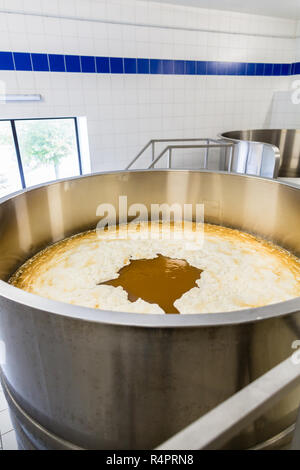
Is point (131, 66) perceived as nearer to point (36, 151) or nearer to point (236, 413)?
point (36, 151)

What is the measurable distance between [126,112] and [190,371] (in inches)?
169

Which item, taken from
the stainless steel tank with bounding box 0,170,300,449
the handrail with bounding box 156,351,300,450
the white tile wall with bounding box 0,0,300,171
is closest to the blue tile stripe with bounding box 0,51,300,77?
the white tile wall with bounding box 0,0,300,171

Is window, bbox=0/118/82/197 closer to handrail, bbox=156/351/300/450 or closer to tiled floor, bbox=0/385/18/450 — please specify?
tiled floor, bbox=0/385/18/450

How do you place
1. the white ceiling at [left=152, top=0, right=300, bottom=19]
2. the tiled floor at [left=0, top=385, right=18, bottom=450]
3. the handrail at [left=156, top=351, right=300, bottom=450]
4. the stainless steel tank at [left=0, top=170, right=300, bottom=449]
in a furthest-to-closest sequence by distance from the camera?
the white ceiling at [left=152, top=0, right=300, bottom=19] < the tiled floor at [left=0, top=385, right=18, bottom=450] < the stainless steel tank at [left=0, top=170, right=300, bottom=449] < the handrail at [left=156, top=351, right=300, bottom=450]

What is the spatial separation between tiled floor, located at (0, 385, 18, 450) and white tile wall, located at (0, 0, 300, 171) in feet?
11.1

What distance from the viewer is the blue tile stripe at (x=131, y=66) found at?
3.74 meters

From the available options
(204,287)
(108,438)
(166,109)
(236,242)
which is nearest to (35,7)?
(166,109)

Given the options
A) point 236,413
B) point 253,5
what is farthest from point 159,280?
point 253,5

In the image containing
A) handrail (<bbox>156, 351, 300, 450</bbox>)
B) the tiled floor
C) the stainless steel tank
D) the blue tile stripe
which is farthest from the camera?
the blue tile stripe

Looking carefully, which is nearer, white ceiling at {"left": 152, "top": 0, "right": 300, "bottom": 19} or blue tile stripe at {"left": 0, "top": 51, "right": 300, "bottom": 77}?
blue tile stripe at {"left": 0, "top": 51, "right": 300, "bottom": 77}

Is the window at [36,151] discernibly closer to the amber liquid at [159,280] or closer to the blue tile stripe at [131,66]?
the blue tile stripe at [131,66]

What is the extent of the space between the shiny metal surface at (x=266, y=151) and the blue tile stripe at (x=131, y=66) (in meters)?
1.06

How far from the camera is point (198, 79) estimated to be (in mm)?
4992

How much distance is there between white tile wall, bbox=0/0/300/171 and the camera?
3785 millimetres
